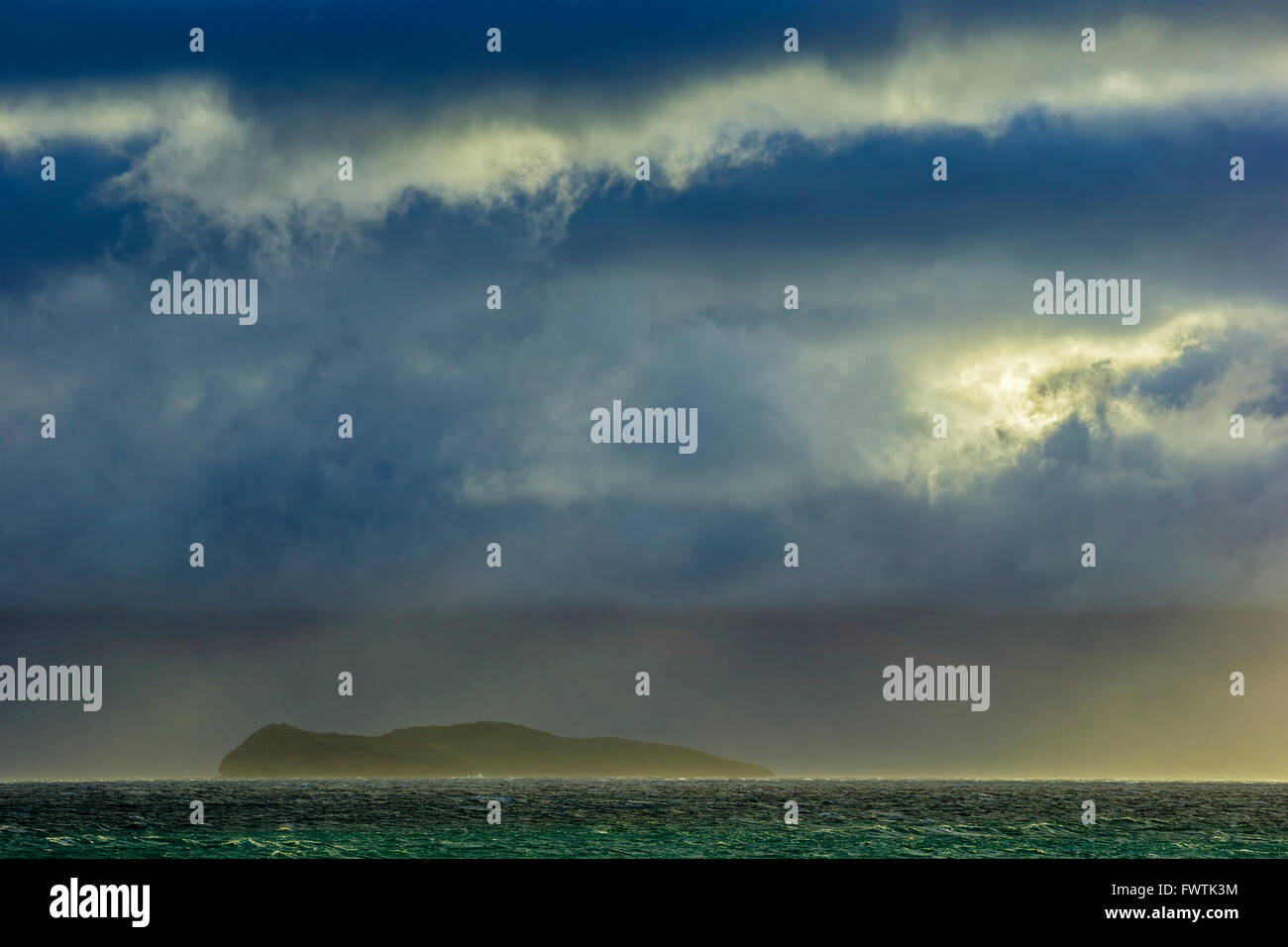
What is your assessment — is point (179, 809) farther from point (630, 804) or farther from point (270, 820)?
point (630, 804)

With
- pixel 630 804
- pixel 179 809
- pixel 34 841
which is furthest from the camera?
pixel 630 804

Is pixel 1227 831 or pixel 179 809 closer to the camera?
pixel 1227 831
